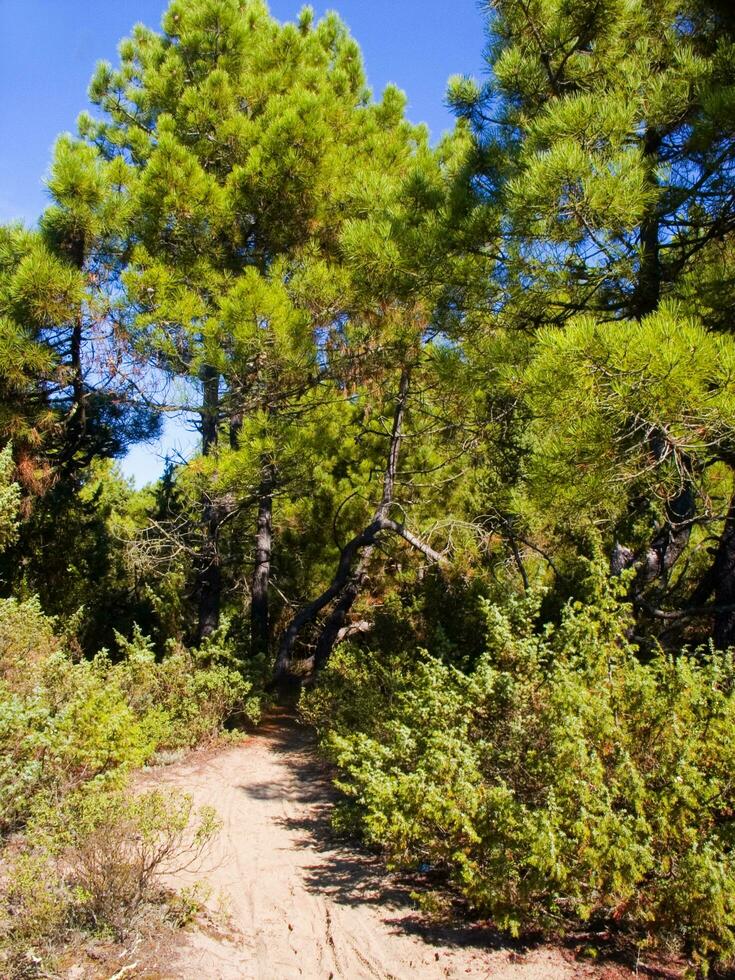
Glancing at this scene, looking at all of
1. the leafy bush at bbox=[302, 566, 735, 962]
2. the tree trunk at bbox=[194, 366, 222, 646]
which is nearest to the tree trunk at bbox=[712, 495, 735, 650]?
the leafy bush at bbox=[302, 566, 735, 962]

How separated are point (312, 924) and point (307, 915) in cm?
11

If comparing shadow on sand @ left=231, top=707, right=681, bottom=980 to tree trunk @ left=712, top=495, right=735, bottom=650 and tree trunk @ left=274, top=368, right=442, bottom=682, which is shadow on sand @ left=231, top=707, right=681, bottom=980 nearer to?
tree trunk @ left=712, top=495, right=735, bottom=650

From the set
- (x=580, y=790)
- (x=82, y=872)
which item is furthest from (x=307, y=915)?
(x=580, y=790)

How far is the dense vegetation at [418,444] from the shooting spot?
11.1 ft

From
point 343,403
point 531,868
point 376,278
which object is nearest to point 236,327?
point 376,278

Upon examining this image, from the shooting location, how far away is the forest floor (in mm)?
3162

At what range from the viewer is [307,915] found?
375cm

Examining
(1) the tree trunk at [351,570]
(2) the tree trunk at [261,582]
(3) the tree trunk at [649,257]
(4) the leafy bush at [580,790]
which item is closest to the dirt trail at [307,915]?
(4) the leafy bush at [580,790]

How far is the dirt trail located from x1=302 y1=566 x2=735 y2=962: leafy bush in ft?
0.78

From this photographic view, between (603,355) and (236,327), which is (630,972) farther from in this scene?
(236,327)

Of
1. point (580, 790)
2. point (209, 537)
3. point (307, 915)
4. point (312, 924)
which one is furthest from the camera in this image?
point (209, 537)

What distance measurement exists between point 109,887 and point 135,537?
22.1ft

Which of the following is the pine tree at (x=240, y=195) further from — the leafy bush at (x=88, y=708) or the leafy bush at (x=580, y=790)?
the leafy bush at (x=580, y=790)

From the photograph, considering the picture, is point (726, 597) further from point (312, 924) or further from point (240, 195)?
point (240, 195)
